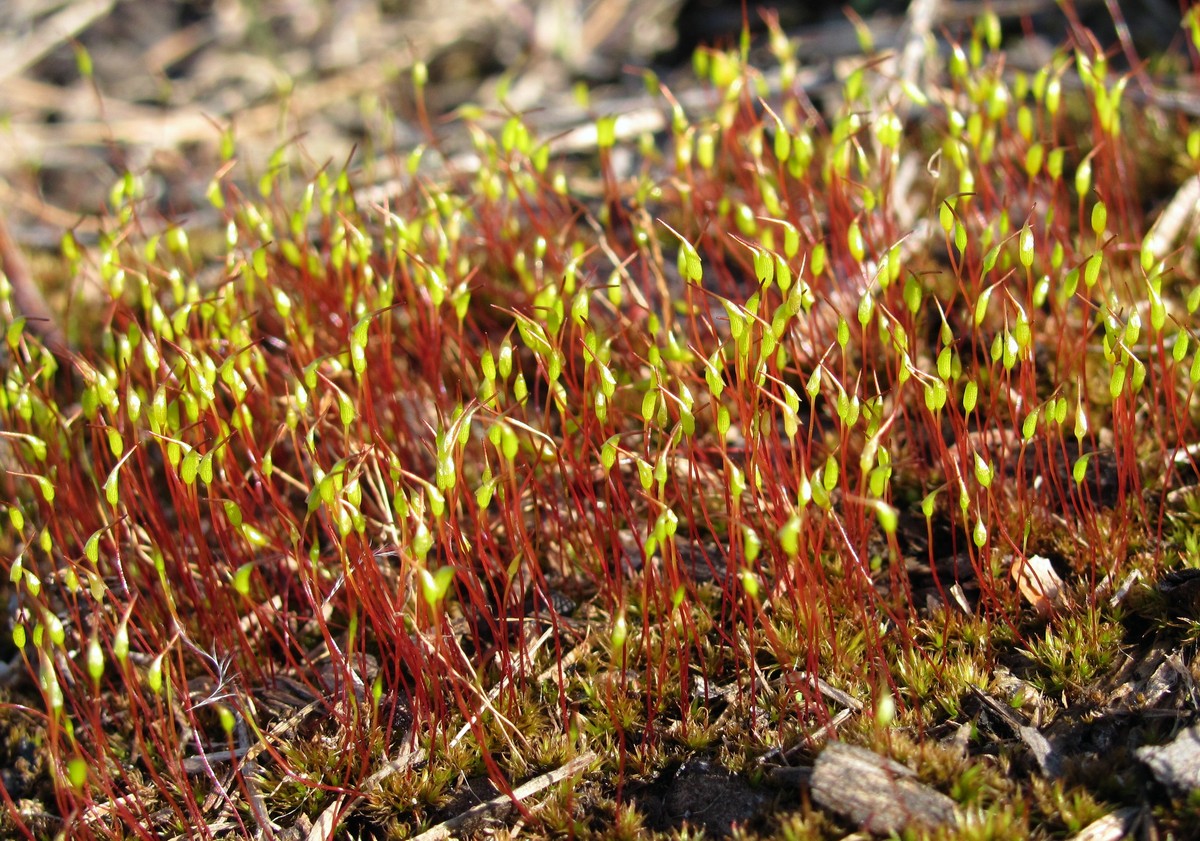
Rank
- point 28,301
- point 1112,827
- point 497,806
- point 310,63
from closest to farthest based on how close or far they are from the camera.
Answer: point 1112,827 → point 497,806 → point 28,301 → point 310,63

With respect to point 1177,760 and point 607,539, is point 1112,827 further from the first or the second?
point 607,539

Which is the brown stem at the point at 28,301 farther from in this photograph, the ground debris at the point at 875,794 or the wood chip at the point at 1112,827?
the wood chip at the point at 1112,827

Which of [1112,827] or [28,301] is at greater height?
[28,301]

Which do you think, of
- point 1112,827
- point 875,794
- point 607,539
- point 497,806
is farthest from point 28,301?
point 1112,827

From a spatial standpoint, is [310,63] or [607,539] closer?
[607,539]

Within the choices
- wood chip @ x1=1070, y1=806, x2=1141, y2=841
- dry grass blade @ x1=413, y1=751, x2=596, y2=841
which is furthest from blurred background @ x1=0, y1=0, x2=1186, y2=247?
wood chip @ x1=1070, y1=806, x2=1141, y2=841

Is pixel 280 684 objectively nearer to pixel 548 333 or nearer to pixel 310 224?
pixel 548 333

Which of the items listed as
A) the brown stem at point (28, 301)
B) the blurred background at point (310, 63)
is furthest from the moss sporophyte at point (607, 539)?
the blurred background at point (310, 63)

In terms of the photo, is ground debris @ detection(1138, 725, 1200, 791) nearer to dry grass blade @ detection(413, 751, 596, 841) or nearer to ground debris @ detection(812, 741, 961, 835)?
ground debris @ detection(812, 741, 961, 835)
